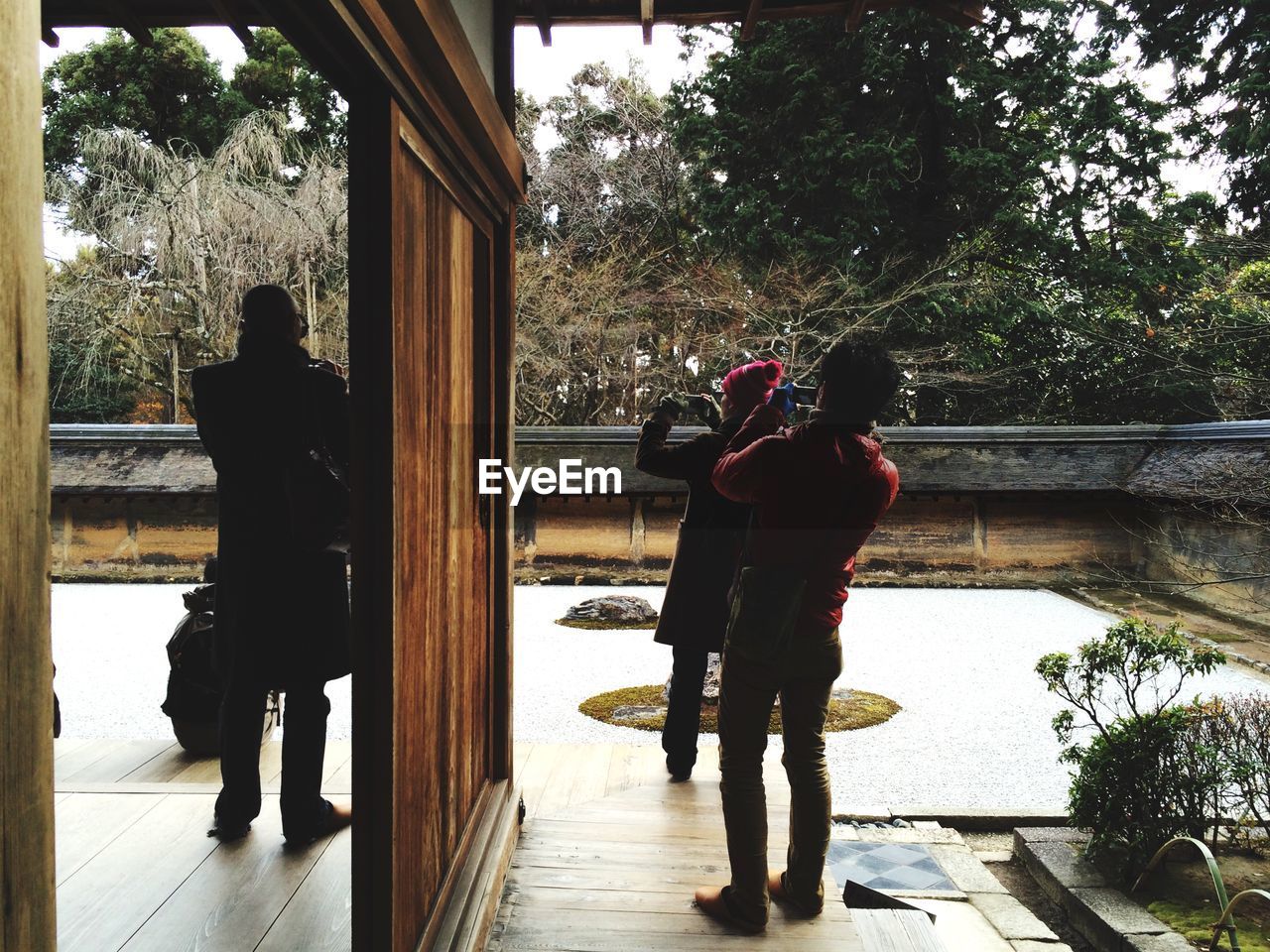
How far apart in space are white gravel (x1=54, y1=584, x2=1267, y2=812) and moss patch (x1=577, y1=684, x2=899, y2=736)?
0.35ft

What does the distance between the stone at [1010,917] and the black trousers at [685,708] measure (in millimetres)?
1238

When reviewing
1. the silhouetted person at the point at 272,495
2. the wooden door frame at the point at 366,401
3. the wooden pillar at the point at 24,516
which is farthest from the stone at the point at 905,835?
the wooden pillar at the point at 24,516

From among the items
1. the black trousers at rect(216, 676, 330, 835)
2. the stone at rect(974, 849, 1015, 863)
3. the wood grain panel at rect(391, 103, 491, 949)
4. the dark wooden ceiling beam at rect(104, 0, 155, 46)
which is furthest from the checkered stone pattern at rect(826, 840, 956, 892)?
the dark wooden ceiling beam at rect(104, 0, 155, 46)

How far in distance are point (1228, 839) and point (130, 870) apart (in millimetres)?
4137

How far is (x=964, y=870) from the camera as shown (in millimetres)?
3549

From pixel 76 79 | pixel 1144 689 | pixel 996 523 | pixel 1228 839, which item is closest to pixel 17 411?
pixel 1228 839

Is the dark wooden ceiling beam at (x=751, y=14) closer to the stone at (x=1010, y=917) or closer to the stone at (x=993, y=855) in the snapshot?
the stone at (x=1010, y=917)

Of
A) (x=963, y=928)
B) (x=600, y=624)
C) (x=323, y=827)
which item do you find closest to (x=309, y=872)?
(x=323, y=827)

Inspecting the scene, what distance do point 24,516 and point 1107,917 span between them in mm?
3726

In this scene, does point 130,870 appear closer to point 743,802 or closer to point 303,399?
point 303,399

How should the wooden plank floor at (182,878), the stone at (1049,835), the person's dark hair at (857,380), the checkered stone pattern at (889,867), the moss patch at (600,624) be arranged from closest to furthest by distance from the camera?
1. the wooden plank floor at (182,878)
2. the person's dark hair at (857,380)
3. the checkered stone pattern at (889,867)
4. the stone at (1049,835)
5. the moss patch at (600,624)

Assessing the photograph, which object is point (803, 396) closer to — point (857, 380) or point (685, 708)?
point (857, 380)

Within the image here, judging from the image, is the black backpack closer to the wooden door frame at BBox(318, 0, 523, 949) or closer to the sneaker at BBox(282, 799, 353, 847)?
the sneaker at BBox(282, 799, 353, 847)

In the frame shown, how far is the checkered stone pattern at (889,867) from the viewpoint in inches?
132
